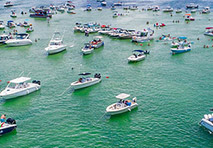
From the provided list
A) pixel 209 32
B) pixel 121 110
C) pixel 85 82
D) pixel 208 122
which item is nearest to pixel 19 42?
pixel 85 82

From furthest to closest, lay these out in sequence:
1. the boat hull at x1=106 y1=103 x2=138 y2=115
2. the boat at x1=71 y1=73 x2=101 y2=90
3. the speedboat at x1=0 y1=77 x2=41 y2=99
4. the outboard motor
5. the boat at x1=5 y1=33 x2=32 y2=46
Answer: the boat at x1=5 y1=33 x2=32 y2=46 → the boat at x1=71 y1=73 x2=101 y2=90 → the speedboat at x1=0 y1=77 x2=41 y2=99 → the boat hull at x1=106 y1=103 x2=138 y2=115 → the outboard motor

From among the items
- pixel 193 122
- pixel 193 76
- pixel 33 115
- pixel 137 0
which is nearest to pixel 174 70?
pixel 193 76

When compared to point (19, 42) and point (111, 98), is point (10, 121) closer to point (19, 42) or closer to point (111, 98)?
point (111, 98)

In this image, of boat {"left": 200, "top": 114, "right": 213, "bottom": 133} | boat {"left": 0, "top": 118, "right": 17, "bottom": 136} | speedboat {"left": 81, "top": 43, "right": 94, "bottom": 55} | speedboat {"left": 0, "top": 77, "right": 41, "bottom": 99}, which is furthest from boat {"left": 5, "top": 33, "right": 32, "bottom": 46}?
boat {"left": 200, "top": 114, "right": 213, "bottom": 133}

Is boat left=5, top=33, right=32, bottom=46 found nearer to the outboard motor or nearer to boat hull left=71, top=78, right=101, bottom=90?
boat hull left=71, top=78, right=101, bottom=90

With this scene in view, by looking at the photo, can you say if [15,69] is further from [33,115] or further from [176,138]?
[176,138]

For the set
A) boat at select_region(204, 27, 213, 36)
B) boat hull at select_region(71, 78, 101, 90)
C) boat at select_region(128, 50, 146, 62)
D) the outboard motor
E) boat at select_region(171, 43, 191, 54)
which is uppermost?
boat at select_region(204, 27, 213, 36)
